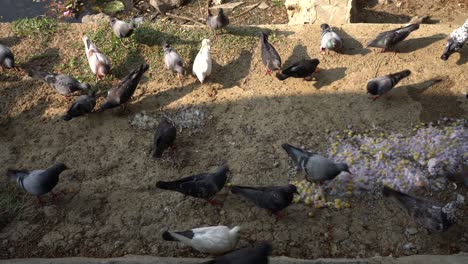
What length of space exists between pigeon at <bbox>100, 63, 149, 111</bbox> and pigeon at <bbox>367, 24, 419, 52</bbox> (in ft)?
12.8

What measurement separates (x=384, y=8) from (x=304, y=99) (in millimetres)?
4564

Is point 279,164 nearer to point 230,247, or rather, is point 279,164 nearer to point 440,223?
point 230,247

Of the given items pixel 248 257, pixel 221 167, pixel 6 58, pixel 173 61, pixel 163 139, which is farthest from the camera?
pixel 6 58

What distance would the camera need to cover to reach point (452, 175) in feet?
15.8

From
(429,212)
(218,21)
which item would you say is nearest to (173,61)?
(218,21)

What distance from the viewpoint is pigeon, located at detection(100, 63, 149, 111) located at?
19.8ft

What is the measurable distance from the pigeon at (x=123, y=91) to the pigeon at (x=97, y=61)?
1.85ft

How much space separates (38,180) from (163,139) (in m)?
1.63

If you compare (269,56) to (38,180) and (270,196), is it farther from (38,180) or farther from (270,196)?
(38,180)

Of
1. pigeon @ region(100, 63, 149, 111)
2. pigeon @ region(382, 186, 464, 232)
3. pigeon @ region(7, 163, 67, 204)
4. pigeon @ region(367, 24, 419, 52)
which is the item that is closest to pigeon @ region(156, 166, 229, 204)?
pigeon @ region(7, 163, 67, 204)

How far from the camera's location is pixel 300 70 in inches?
241

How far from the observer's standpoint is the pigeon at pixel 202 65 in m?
6.37

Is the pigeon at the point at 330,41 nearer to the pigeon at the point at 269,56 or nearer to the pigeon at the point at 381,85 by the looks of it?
the pigeon at the point at 269,56

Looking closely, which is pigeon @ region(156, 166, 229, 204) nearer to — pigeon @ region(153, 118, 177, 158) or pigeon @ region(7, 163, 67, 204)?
pigeon @ region(153, 118, 177, 158)
